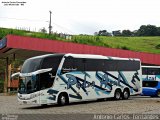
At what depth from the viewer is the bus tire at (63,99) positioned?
71.6ft

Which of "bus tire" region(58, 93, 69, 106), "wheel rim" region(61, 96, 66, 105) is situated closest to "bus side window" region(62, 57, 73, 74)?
"bus tire" region(58, 93, 69, 106)

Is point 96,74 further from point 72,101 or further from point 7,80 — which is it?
point 7,80

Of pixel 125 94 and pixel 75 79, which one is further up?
pixel 75 79

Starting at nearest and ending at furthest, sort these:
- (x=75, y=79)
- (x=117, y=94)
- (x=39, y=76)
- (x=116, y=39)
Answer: (x=39, y=76)
(x=75, y=79)
(x=117, y=94)
(x=116, y=39)

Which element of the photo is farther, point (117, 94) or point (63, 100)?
point (117, 94)

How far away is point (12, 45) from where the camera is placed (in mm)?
32438

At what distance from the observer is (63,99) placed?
72.3 ft

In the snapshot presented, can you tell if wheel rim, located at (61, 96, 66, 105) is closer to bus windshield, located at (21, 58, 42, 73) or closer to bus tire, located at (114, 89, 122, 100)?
bus windshield, located at (21, 58, 42, 73)

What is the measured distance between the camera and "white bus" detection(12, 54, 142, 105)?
68.9 ft

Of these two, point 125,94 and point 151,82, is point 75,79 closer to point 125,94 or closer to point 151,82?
point 125,94

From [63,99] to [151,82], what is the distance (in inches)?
537

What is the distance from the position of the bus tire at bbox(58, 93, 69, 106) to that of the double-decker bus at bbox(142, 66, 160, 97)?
12.8 metres

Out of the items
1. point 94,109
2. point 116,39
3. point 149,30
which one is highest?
point 149,30

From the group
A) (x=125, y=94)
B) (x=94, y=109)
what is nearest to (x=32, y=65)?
(x=94, y=109)
